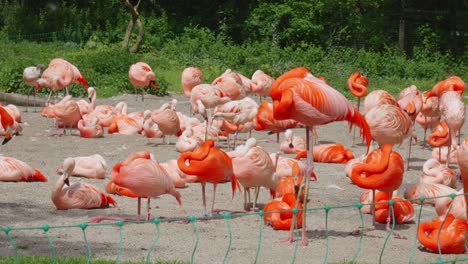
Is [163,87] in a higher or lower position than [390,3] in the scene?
lower

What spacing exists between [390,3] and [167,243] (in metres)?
18.5

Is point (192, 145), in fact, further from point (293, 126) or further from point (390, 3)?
point (390, 3)

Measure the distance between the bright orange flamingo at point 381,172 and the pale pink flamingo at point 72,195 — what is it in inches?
79.6

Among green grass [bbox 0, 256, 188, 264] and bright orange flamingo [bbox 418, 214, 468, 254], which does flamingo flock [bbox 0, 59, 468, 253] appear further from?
green grass [bbox 0, 256, 188, 264]

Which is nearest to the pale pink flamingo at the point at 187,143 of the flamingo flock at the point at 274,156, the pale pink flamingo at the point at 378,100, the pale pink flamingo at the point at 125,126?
the flamingo flock at the point at 274,156

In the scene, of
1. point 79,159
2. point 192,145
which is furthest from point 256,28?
point 79,159

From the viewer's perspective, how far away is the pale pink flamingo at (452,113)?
32.1 ft

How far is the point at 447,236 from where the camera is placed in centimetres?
630

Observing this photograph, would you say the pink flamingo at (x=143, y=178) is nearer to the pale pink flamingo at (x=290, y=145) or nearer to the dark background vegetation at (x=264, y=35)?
the pale pink flamingo at (x=290, y=145)

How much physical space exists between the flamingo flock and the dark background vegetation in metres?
7.05

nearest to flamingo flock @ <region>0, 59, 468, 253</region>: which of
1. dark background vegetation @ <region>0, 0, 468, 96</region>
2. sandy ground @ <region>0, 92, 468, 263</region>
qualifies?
sandy ground @ <region>0, 92, 468, 263</region>

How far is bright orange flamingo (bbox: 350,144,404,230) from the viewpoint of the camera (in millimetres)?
6816

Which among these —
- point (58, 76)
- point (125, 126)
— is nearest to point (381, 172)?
point (125, 126)

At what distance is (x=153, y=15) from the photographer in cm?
2439
